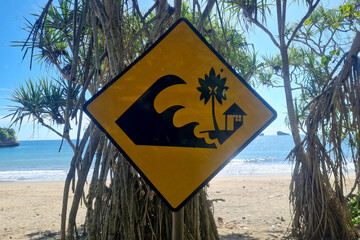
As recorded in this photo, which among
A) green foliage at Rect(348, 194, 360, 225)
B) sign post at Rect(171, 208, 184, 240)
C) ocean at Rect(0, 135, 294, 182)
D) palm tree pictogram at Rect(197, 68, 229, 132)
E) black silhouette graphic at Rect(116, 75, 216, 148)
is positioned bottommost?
ocean at Rect(0, 135, 294, 182)

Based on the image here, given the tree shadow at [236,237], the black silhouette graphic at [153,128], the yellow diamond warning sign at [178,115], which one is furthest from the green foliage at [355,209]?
the black silhouette graphic at [153,128]

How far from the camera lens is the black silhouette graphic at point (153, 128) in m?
1.06

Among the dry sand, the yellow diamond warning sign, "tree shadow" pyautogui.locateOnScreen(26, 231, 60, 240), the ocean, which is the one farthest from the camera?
the ocean

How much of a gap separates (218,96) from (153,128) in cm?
26

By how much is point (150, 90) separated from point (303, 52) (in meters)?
6.33

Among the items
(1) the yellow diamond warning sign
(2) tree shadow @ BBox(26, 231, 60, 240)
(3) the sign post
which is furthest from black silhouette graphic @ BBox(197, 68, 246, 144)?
(2) tree shadow @ BBox(26, 231, 60, 240)

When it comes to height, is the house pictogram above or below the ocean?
above

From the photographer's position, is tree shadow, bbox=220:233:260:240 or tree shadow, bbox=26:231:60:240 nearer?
tree shadow, bbox=220:233:260:240

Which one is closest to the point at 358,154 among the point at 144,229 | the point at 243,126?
the point at 144,229

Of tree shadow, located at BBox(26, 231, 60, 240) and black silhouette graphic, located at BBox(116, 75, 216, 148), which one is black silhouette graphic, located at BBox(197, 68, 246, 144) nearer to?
black silhouette graphic, located at BBox(116, 75, 216, 148)

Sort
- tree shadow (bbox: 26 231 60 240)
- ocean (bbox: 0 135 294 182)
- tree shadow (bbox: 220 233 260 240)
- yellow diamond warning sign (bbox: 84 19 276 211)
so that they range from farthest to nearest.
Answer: ocean (bbox: 0 135 294 182) < tree shadow (bbox: 26 231 60 240) < tree shadow (bbox: 220 233 260 240) < yellow diamond warning sign (bbox: 84 19 276 211)

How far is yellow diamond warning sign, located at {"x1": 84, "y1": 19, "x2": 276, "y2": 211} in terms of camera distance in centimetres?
106

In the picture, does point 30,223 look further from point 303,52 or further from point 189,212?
point 303,52

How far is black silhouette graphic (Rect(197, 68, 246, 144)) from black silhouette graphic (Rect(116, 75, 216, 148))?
61 mm
